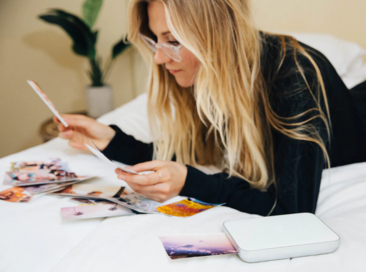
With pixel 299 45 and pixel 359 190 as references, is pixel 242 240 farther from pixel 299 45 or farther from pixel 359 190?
pixel 299 45

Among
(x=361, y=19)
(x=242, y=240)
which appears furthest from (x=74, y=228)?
(x=361, y=19)

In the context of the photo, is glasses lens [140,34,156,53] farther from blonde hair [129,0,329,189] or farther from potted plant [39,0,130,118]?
potted plant [39,0,130,118]

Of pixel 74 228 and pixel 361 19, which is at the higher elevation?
pixel 361 19

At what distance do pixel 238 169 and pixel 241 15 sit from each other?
1.51 ft

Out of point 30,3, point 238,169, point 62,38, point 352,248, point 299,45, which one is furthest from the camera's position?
point 62,38

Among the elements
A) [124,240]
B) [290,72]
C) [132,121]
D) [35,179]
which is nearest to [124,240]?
[124,240]

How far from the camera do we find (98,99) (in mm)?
2182

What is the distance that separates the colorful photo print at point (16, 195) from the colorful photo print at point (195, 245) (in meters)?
0.38

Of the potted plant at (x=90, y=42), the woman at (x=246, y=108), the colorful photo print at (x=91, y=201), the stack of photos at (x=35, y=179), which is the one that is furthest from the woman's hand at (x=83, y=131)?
the potted plant at (x=90, y=42)

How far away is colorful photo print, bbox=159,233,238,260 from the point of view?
599 millimetres

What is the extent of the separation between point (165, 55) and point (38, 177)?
1.60 feet

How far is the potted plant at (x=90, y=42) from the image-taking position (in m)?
1.96

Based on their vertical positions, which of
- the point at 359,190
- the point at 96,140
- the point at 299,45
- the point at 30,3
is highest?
the point at 30,3

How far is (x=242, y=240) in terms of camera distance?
2.02ft
